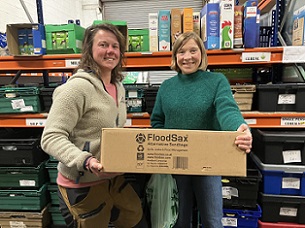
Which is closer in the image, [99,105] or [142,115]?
[99,105]

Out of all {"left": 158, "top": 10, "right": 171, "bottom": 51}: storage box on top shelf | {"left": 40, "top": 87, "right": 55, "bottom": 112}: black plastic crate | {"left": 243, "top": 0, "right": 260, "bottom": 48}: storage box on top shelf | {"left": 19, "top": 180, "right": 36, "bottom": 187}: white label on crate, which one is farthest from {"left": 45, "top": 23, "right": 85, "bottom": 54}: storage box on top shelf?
{"left": 243, "top": 0, "right": 260, "bottom": 48}: storage box on top shelf

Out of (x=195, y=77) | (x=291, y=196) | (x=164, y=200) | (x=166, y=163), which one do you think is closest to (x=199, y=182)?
(x=164, y=200)

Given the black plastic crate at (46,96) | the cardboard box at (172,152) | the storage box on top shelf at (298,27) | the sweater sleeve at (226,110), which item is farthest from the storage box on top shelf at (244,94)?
the black plastic crate at (46,96)

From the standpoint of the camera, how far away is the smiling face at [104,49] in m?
1.16

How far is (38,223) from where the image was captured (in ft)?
6.49

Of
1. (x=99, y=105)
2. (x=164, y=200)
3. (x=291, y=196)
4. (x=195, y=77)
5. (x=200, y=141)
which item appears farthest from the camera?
(x=291, y=196)

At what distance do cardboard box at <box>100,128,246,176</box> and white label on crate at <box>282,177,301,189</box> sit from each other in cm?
109

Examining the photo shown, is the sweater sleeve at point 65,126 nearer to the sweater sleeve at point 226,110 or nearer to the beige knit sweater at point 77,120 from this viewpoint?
the beige knit sweater at point 77,120

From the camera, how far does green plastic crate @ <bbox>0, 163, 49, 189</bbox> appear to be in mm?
1946

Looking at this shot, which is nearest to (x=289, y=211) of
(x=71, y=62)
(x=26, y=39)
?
(x=71, y=62)

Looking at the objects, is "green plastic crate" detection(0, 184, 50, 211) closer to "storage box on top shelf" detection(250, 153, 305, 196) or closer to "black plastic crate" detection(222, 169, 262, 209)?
"black plastic crate" detection(222, 169, 262, 209)

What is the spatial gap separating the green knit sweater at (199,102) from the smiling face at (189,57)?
0.05 meters

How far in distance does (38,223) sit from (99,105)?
59.4 inches

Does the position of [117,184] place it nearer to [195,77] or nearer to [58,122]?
[58,122]
